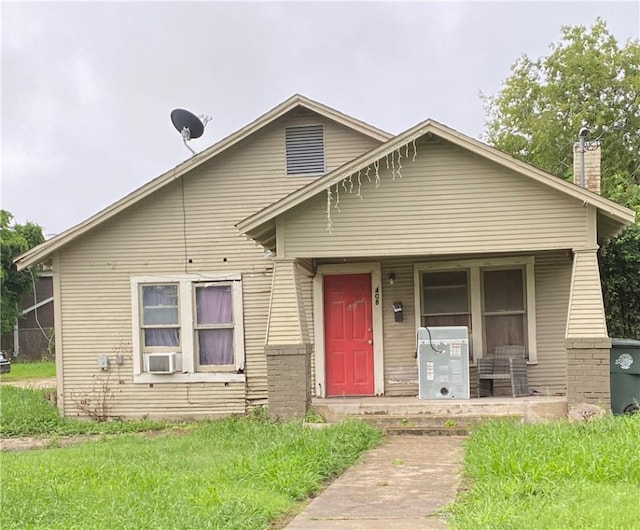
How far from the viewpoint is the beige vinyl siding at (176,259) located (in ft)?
38.5

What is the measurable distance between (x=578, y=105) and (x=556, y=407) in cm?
2396

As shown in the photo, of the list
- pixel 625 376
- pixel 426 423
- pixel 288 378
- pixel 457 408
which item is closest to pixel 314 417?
pixel 288 378

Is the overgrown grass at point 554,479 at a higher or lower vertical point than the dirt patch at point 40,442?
higher

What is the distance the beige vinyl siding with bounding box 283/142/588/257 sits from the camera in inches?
377

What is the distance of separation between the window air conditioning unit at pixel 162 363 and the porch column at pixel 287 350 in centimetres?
248

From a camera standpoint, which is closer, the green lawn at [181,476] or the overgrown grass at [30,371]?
the green lawn at [181,476]

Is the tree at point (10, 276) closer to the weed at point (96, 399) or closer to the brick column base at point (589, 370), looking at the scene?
the weed at point (96, 399)

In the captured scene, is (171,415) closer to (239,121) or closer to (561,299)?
(561,299)

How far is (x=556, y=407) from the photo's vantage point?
9.55 m

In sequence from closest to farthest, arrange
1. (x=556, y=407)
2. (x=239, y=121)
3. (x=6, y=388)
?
(x=556, y=407) → (x=6, y=388) → (x=239, y=121)

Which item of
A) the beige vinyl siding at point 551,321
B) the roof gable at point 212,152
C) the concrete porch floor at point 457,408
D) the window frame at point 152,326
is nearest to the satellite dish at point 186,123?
the roof gable at point 212,152

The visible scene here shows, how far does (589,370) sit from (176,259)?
6.80 metres

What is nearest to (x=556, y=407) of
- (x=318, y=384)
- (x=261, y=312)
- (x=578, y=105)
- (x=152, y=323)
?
(x=318, y=384)

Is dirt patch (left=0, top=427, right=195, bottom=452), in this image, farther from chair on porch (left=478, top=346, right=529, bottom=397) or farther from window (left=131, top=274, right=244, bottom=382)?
chair on porch (left=478, top=346, right=529, bottom=397)
